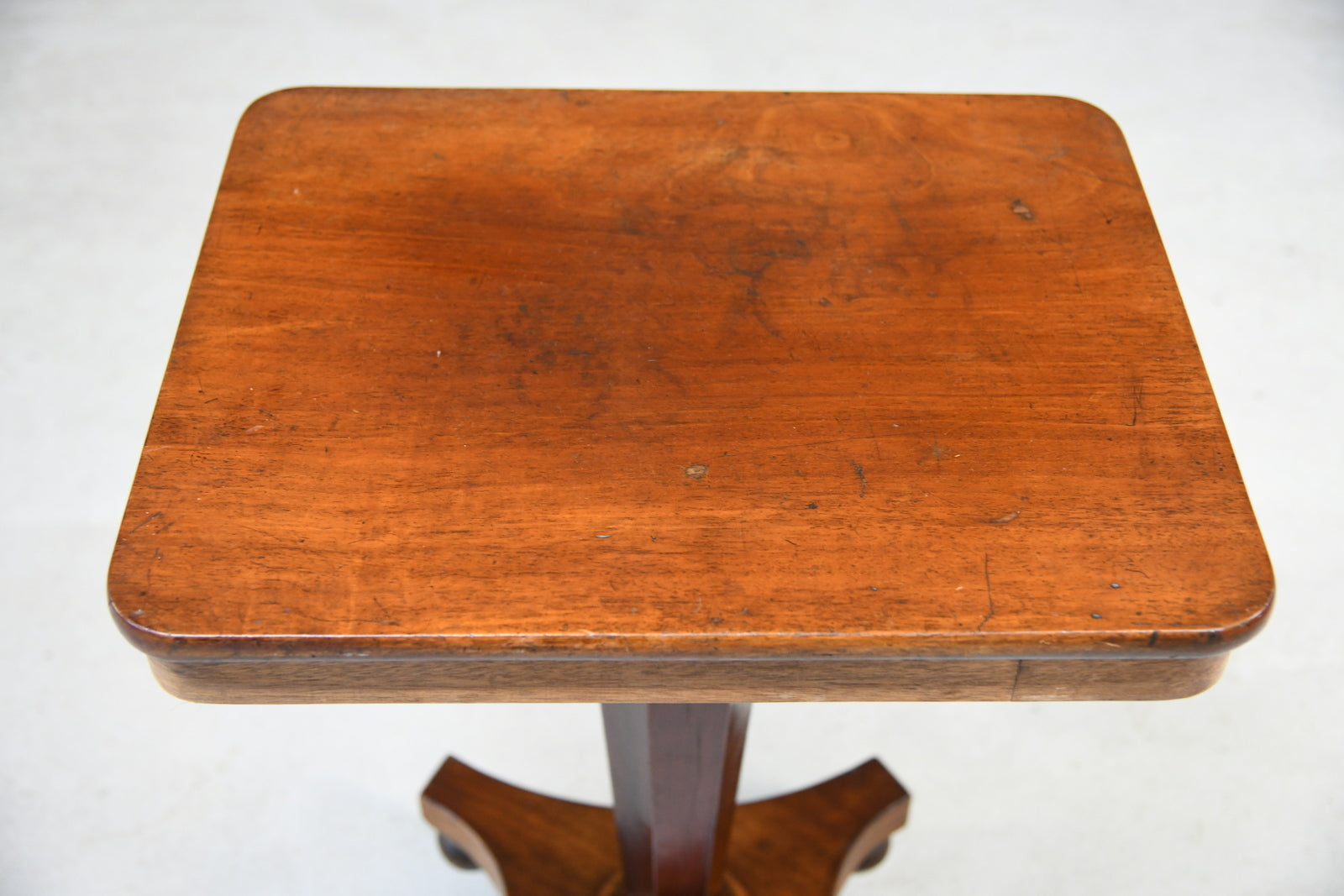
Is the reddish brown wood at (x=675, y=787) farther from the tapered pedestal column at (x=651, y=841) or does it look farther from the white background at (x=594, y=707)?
the white background at (x=594, y=707)

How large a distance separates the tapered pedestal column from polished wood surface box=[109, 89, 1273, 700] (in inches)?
18.6

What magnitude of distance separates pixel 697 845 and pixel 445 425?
0.52 m

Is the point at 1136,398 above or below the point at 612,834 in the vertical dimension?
above

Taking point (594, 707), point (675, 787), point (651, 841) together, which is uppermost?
point (675, 787)

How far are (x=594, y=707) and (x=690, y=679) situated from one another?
0.74m

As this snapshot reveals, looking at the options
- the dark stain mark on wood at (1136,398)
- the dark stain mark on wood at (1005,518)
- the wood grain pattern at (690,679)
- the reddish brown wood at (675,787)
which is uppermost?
the dark stain mark on wood at (1136,398)

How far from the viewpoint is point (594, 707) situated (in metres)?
1.49

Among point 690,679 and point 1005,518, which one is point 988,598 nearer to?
point 1005,518

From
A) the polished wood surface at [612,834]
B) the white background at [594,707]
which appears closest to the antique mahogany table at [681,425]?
the polished wood surface at [612,834]

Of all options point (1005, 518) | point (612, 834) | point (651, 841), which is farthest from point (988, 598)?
point (612, 834)

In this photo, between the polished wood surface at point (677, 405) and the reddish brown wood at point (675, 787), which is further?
the reddish brown wood at point (675, 787)

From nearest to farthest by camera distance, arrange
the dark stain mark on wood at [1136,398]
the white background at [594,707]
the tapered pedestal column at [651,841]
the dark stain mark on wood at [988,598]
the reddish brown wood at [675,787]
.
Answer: the dark stain mark on wood at [988,598] → the dark stain mark on wood at [1136,398] → the reddish brown wood at [675,787] → the tapered pedestal column at [651,841] → the white background at [594,707]

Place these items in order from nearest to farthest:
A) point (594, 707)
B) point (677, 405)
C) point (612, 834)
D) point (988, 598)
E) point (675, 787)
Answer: point (988, 598) → point (677, 405) → point (675, 787) → point (612, 834) → point (594, 707)

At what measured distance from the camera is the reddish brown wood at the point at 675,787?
3.37 feet
